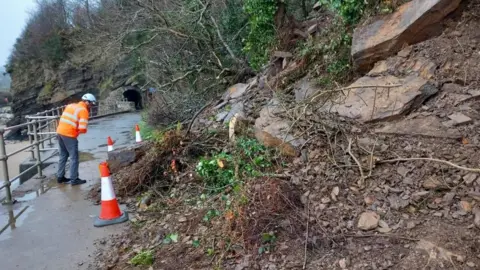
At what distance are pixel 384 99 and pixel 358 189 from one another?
1.42 m

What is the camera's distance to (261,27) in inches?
369

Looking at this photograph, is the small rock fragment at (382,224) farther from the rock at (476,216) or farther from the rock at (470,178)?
the rock at (470,178)

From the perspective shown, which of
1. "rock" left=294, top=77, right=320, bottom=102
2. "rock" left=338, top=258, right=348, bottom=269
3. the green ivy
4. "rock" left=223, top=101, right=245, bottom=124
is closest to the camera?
"rock" left=338, top=258, right=348, bottom=269

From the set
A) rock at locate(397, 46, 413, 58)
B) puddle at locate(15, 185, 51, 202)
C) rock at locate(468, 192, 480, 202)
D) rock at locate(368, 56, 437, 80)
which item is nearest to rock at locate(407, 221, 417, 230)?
rock at locate(468, 192, 480, 202)

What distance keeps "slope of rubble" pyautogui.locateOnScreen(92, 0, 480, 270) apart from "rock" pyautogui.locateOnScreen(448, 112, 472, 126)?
0.05ft

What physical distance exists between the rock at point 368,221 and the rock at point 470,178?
2.70 feet

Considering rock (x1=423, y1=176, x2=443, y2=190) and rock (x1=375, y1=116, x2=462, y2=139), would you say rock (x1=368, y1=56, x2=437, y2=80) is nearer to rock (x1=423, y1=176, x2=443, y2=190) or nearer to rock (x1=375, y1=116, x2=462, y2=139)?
rock (x1=375, y1=116, x2=462, y2=139)

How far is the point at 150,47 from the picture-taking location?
15.0m

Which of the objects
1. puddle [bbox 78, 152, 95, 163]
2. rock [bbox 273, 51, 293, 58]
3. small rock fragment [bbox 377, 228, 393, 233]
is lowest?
puddle [bbox 78, 152, 95, 163]

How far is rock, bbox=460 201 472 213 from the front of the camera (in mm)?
2938

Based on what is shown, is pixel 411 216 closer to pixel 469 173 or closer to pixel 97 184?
pixel 469 173

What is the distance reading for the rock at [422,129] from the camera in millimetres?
3641

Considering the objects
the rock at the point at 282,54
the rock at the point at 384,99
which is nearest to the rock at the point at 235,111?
the rock at the point at 282,54

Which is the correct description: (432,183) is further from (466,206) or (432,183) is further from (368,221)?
(368,221)
